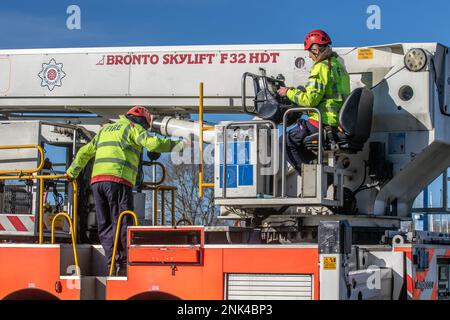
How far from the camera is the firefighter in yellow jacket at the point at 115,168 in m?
9.67

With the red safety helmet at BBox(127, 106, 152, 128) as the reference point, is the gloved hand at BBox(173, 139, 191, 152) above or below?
below

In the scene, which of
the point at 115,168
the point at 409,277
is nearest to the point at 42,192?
the point at 115,168

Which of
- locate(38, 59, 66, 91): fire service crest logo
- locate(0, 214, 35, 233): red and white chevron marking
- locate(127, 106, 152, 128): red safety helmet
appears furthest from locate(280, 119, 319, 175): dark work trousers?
locate(38, 59, 66, 91): fire service crest logo

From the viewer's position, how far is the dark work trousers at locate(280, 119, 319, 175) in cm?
939

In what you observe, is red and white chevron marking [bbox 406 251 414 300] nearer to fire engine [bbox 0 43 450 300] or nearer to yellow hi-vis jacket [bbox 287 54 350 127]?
fire engine [bbox 0 43 450 300]

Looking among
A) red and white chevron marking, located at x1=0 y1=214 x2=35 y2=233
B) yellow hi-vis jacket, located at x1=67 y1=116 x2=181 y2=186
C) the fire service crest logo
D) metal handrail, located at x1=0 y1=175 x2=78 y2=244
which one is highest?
the fire service crest logo

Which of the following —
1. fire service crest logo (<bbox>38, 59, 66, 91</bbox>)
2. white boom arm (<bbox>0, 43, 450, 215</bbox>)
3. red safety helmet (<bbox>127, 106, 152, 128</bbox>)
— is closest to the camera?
white boom arm (<bbox>0, 43, 450, 215</bbox>)

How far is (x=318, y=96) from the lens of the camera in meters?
9.29

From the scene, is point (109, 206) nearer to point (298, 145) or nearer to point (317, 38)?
point (298, 145)

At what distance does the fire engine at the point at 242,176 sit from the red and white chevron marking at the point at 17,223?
0.6 inches

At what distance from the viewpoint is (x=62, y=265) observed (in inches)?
367

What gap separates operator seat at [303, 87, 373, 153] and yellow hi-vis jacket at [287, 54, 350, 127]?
0.39 ft
